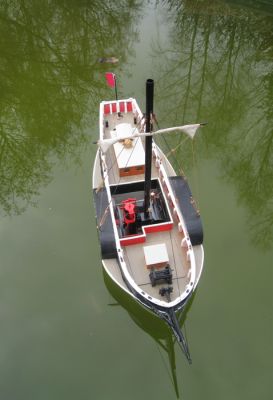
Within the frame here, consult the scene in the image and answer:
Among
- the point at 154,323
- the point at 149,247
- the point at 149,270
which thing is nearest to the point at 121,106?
the point at 149,247

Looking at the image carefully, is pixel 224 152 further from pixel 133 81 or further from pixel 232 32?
pixel 232 32

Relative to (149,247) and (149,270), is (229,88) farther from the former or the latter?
(149,270)

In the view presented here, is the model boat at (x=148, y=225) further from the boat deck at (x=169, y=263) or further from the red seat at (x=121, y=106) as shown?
the red seat at (x=121, y=106)

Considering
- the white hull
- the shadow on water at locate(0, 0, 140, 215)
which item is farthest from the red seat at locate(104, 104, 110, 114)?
the white hull

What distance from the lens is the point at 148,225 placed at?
1216 centimetres

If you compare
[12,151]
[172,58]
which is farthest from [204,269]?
[172,58]

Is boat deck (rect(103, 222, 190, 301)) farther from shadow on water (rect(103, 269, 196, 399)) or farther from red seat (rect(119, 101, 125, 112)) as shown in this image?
red seat (rect(119, 101, 125, 112))

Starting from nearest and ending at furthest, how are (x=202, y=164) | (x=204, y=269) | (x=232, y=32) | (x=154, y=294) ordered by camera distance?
1. (x=154, y=294)
2. (x=204, y=269)
3. (x=202, y=164)
4. (x=232, y=32)

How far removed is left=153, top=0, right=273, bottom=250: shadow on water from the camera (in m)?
16.1

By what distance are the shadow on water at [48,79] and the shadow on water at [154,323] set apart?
5.82m

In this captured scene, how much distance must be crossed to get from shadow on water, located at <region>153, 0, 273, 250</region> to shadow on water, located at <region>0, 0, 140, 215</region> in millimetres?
3472

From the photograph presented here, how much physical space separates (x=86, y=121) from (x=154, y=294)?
35.3 feet

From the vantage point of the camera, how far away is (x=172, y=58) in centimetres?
2183

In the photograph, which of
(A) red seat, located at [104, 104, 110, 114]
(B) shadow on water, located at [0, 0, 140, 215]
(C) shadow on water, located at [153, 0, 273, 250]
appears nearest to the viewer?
(A) red seat, located at [104, 104, 110, 114]
